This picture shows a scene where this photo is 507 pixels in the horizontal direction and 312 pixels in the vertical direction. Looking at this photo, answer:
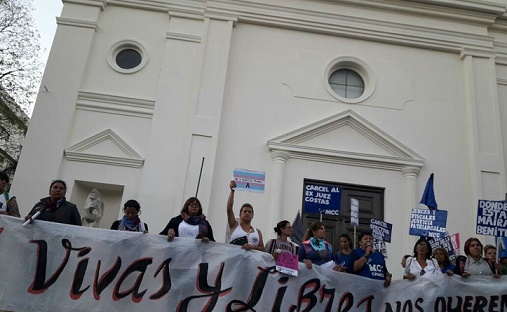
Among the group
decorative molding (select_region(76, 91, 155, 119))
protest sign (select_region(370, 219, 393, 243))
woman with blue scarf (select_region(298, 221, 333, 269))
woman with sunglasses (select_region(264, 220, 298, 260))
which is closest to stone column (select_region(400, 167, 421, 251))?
protest sign (select_region(370, 219, 393, 243))

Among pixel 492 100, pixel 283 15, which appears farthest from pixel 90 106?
pixel 492 100

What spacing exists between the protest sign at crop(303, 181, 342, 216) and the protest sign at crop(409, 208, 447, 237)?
1.52 metres

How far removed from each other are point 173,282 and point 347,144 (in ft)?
26.2

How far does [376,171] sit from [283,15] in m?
5.12

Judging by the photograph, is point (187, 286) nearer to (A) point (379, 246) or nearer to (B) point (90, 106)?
(A) point (379, 246)

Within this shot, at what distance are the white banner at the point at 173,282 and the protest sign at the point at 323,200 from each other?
3.56 m

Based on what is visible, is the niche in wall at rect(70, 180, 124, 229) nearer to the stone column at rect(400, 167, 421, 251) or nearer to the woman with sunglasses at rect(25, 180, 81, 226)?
the woman with sunglasses at rect(25, 180, 81, 226)

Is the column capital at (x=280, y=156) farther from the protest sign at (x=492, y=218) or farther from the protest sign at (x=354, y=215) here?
the protest sign at (x=492, y=218)

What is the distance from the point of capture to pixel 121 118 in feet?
41.5

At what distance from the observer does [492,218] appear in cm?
805

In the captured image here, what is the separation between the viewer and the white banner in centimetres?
570

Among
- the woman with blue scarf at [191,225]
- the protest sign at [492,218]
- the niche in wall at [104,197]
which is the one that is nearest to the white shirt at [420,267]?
the protest sign at [492,218]

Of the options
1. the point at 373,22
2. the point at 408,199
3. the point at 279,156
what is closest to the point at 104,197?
the point at 279,156

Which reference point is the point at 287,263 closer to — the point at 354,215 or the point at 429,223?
the point at 354,215
